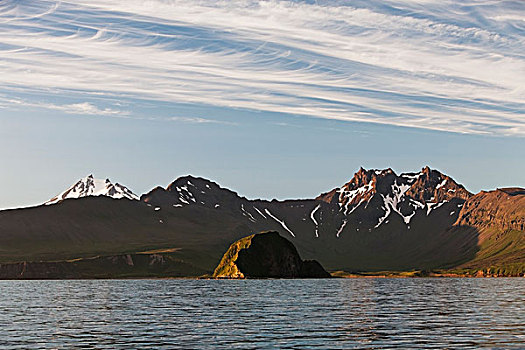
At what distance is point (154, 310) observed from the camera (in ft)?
352

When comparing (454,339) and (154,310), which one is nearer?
(454,339)

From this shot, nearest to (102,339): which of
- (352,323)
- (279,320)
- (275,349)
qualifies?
(275,349)

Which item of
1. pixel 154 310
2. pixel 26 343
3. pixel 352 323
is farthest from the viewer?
pixel 154 310

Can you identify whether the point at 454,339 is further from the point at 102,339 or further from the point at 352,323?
the point at 102,339

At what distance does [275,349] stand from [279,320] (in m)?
27.5

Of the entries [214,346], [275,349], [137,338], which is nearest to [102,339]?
[137,338]

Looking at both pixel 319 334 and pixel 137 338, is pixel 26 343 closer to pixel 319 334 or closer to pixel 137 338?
pixel 137 338

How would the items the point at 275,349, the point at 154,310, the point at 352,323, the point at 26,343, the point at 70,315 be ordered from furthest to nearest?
the point at 154,310 < the point at 70,315 < the point at 352,323 < the point at 26,343 < the point at 275,349

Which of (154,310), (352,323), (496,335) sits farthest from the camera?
(154,310)

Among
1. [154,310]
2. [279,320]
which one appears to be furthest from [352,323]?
[154,310]

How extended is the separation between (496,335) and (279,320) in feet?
91.1

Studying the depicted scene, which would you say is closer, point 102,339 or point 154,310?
point 102,339

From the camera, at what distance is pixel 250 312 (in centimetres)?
10175

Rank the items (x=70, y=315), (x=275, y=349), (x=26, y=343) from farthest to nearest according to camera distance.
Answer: (x=70, y=315)
(x=26, y=343)
(x=275, y=349)
